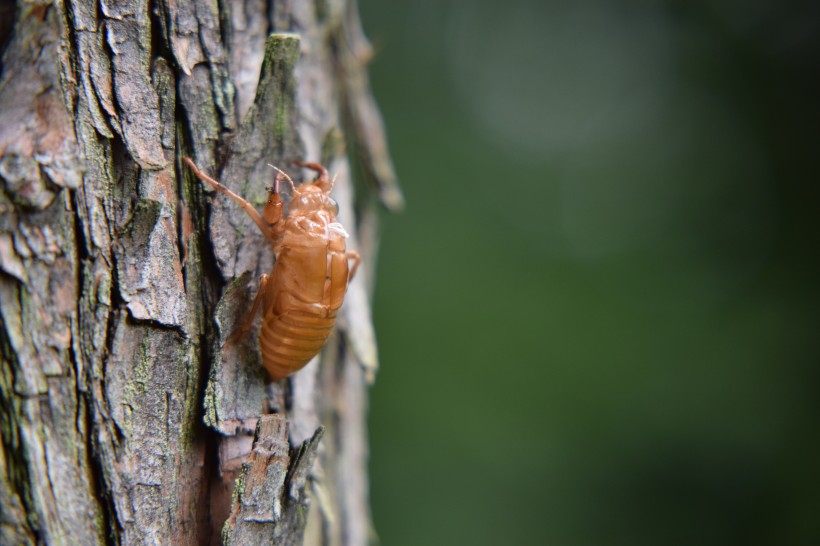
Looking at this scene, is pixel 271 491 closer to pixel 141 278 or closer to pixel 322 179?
pixel 141 278

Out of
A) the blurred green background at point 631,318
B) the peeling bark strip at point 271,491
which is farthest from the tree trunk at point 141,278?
the blurred green background at point 631,318

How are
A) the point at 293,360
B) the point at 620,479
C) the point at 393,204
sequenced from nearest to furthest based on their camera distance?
the point at 293,360 < the point at 393,204 < the point at 620,479

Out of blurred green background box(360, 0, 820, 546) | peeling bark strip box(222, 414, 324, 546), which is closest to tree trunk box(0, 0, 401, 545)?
peeling bark strip box(222, 414, 324, 546)

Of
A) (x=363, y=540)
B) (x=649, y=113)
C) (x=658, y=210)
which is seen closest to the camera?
(x=363, y=540)

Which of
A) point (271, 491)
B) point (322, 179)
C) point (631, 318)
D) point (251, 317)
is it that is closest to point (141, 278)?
point (251, 317)

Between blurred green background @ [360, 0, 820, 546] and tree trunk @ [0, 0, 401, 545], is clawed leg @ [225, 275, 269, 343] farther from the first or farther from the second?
blurred green background @ [360, 0, 820, 546]

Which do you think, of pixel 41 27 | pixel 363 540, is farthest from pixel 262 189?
pixel 363 540

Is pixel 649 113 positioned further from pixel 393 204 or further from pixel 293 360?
pixel 293 360
